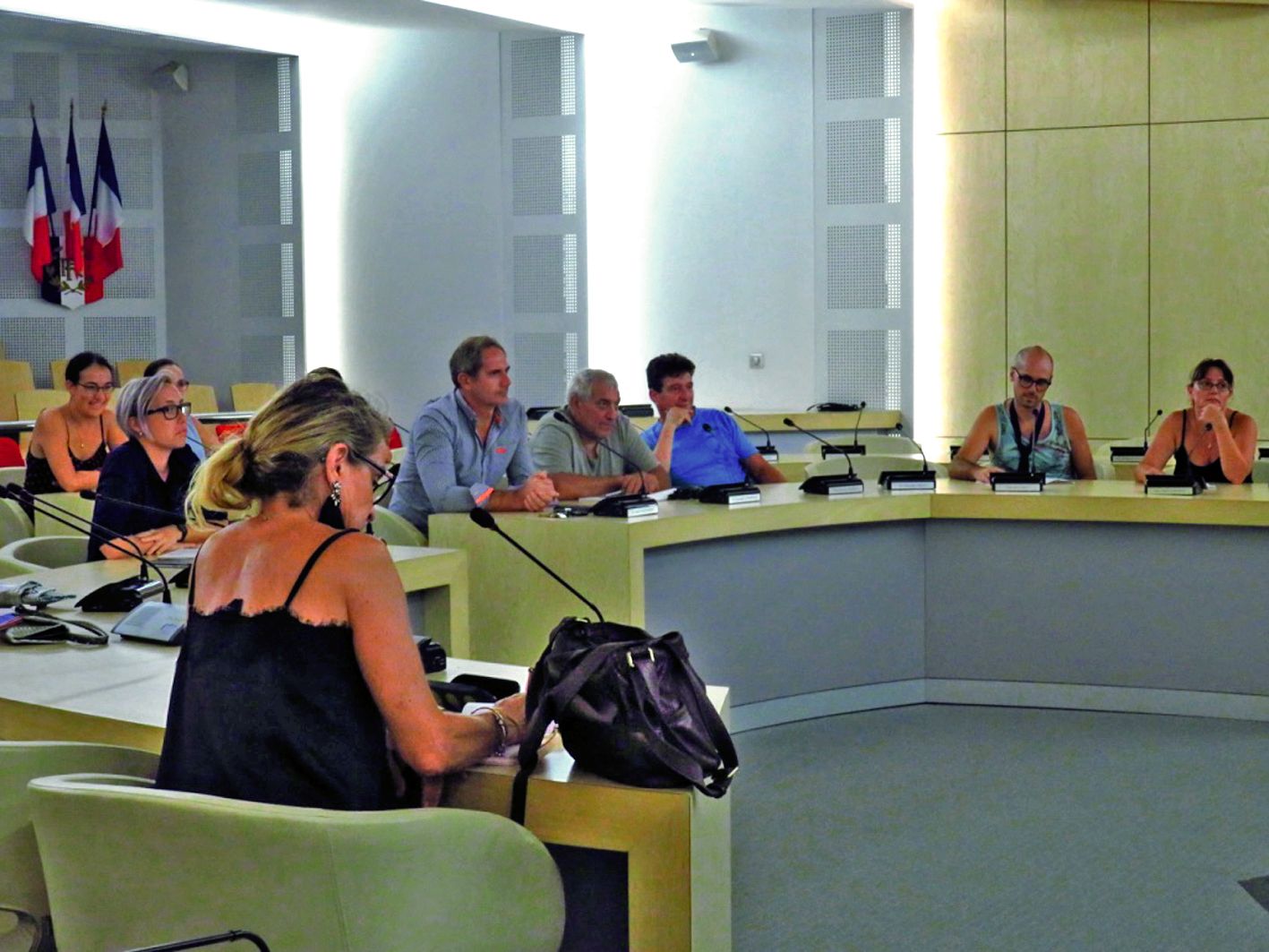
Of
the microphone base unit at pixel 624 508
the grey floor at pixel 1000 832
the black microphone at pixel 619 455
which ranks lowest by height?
the grey floor at pixel 1000 832

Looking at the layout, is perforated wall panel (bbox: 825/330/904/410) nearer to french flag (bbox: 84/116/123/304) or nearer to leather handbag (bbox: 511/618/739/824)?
french flag (bbox: 84/116/123/304)

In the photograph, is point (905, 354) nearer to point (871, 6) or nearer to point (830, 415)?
point (830, 415)

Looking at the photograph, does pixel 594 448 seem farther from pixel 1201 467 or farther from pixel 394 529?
pixel 1201 467

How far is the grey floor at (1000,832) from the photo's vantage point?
2.96m

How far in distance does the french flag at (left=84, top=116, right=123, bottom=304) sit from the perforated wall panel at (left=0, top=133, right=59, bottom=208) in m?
0.28

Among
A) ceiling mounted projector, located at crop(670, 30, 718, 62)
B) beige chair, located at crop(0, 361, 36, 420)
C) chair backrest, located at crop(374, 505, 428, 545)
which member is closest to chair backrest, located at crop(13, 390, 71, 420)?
beige chair, located at crop(0, 361, 36, 420)

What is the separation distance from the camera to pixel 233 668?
1.93m

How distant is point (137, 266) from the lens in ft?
36.4

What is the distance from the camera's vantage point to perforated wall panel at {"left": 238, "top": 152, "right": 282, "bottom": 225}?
35.1 feet

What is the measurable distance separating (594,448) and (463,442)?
0.69 metres

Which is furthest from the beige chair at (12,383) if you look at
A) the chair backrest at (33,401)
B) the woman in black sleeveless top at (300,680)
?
the woman in black sleeveless top at (300,680)

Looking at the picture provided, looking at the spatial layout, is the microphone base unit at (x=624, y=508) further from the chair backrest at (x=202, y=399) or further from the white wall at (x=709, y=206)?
the chair backrest at (x=202, y=399)

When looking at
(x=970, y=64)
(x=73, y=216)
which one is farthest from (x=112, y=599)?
(x=73, y=216)

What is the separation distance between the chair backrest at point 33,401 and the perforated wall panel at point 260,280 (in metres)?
1.67
